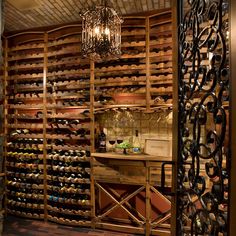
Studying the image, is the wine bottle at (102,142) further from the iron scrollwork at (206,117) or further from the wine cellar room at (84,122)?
the iron scrollwork at (206,117)

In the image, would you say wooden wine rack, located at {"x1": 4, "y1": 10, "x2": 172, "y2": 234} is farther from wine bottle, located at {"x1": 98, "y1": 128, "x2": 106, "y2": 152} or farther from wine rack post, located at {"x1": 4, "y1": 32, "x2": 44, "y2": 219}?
wine bottle, located at {"x1": 98, "y1": 128, "x2": 106, "y2": 152}

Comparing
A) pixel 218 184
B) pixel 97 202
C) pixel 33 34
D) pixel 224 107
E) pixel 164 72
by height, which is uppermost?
pixel 33 34

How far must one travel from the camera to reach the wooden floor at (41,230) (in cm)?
351

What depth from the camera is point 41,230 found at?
11.9 ft

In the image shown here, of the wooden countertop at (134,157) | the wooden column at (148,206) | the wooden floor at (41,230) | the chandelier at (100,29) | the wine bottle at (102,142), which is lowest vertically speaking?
the wooden floor at (41,230)

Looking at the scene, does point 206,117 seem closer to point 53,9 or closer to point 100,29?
point 100,29

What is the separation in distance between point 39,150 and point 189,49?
3.38 m

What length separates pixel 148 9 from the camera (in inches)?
143

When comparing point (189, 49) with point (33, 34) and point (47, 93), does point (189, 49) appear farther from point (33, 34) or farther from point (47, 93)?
point (33, 34)

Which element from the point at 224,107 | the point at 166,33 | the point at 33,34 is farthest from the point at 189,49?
the point at 33,34

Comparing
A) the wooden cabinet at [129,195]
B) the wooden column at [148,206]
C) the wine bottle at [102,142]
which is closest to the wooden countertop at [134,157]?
the wooden cabinet at [129,195]

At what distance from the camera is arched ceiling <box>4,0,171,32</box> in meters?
3.41

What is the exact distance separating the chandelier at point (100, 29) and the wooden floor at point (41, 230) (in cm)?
270

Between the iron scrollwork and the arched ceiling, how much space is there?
7.26 ft
